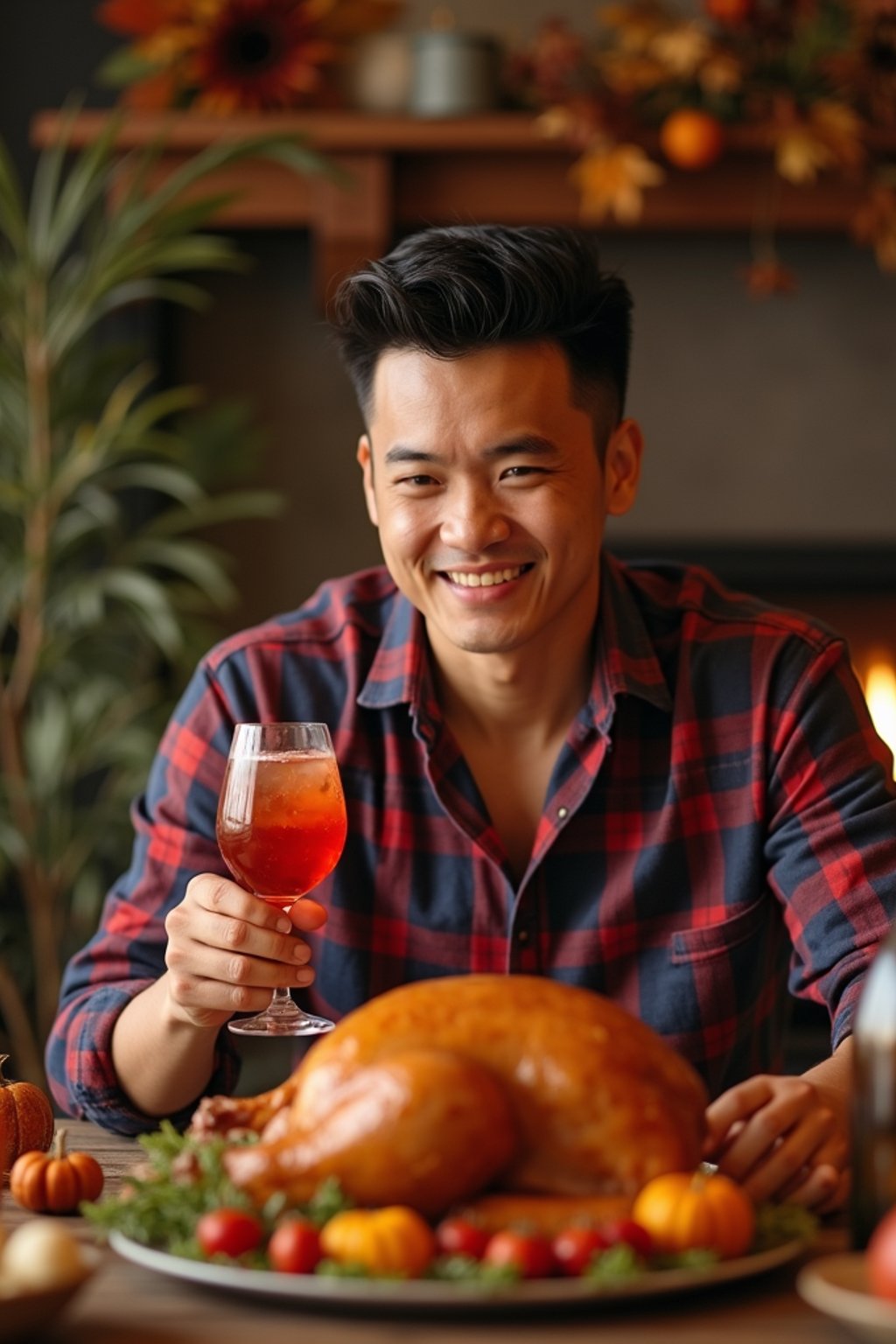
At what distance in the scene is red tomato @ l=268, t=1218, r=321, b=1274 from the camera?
33.9 inches

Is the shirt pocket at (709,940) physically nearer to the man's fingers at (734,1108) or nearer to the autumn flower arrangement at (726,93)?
the man's fingers at (734,1108)

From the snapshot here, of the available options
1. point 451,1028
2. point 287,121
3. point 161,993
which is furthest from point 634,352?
point 451,1028

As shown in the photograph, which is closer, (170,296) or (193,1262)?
(193,1262)

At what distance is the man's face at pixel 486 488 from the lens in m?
1.73

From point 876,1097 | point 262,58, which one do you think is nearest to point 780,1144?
point 876,1097

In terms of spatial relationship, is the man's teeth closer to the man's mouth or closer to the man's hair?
the man's mouth

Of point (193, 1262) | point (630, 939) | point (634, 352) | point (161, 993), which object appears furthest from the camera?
point (634, 352)

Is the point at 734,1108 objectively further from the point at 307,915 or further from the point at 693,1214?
the point at 307,915

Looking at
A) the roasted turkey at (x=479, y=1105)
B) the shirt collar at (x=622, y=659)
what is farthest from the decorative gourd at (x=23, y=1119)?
the shirt collar at (x=622, y=659)

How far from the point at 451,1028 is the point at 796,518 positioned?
120 inches

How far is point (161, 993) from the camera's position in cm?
155

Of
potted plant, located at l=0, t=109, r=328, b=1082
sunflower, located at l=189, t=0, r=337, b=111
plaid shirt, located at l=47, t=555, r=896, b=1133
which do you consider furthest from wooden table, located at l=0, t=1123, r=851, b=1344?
sunflower, located at l=189, t=0, r=337, b=111

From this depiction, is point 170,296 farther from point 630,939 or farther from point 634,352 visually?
point 630,939

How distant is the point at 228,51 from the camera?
3549 millimetres
